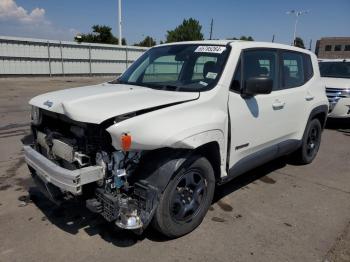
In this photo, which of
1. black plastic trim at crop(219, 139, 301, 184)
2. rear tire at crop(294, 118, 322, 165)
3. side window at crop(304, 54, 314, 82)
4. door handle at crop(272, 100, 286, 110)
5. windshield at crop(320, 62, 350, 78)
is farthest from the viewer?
windshield at crop(320, 62, 350, 78)

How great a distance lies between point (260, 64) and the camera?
14.3 ft

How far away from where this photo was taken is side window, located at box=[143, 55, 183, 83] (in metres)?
4.20

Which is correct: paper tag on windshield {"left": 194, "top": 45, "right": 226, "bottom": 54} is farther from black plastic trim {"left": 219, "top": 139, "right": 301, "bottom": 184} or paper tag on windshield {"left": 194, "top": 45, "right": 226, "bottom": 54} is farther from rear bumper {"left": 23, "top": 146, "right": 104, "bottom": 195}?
rear bumper {"left": 23, "top": 146, "right": 104, "bottom": 195}

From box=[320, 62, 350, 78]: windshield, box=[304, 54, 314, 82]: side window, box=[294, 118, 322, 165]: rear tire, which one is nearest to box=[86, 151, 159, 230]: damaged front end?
box=[294, 118, 322, 165]: rear tire

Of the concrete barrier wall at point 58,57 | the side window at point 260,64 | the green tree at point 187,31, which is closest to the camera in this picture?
the side window at point 260,64

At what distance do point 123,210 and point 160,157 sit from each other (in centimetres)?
55

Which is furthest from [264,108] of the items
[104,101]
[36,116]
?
[36,116]

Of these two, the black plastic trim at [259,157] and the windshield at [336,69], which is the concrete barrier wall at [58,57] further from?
the black plastic trim at [259,157]

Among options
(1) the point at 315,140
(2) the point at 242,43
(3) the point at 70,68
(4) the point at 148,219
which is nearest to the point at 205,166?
(4) the point at 148,219

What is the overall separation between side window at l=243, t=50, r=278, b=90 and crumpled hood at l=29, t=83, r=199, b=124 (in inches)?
35.5

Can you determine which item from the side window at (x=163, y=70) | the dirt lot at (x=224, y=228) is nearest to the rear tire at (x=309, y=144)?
the dirt lot at (x=224, y=228)

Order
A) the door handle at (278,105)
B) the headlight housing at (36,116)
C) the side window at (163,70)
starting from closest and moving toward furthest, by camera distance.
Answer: the headlight housing at (36,116), the side window at (163,70), the door handle at (278,105)

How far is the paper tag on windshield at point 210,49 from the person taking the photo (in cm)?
400

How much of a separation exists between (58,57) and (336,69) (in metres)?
19.8
